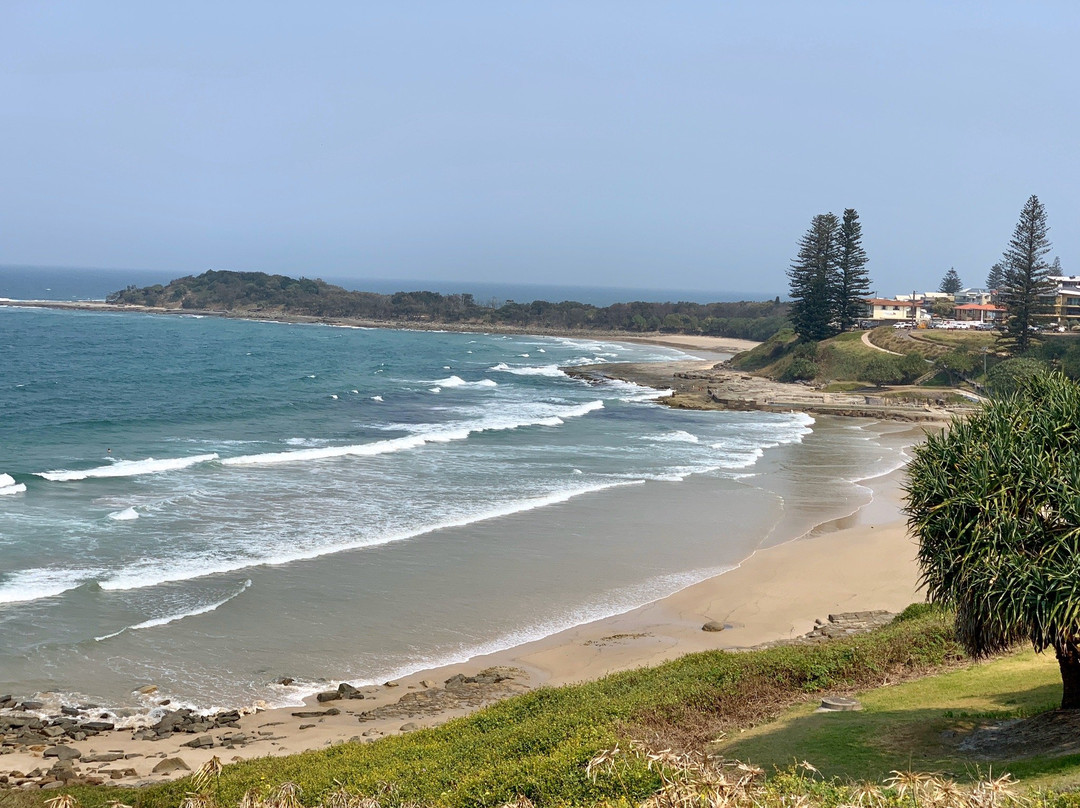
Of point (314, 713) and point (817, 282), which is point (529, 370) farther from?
point (314, 713)

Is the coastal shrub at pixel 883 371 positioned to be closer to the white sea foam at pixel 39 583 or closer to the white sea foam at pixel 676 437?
the white sea foam at pixel 676 437

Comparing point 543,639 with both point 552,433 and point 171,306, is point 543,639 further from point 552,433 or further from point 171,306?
point 171,306

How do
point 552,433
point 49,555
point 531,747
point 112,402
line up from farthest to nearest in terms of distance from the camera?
point 112,402 → point 552,433 → point 49,555 → point 531,747

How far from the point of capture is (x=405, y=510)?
2820cm

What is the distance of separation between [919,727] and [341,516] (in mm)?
18683

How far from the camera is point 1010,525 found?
10.4 metres

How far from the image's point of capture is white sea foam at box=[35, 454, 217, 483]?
30734 mm

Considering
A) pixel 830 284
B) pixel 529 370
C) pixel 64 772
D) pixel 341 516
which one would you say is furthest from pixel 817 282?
pixel 64 772

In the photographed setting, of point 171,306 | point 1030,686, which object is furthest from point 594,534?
point 171,306

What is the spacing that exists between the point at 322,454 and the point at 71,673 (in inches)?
779

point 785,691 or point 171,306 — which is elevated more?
point 171,306

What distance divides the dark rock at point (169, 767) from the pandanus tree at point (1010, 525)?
10.1 meters

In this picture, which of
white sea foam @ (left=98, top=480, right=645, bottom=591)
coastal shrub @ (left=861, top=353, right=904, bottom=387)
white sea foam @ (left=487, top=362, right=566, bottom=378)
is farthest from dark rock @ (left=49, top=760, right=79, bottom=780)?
coastal shrub @ (left=861, top=353, right=904, bottom=387)

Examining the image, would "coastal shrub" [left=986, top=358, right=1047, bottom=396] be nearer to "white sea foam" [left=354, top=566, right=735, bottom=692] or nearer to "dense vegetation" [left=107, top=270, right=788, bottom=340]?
"white sea foam" [left=354, top=566, right=735, bottom=692]
